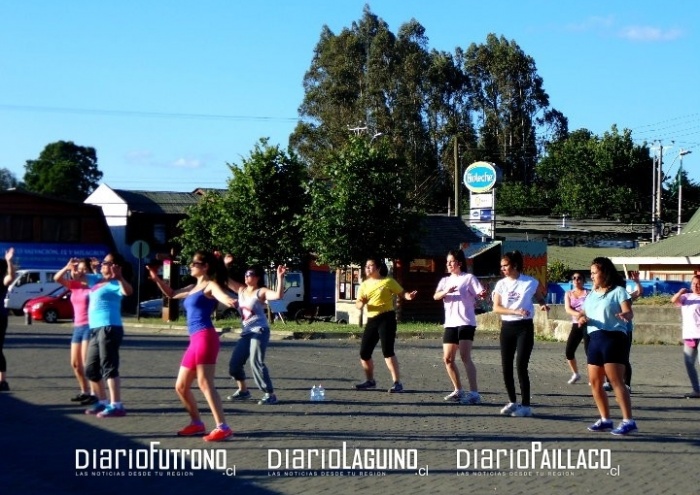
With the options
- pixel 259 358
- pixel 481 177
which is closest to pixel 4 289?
pixel 259 358

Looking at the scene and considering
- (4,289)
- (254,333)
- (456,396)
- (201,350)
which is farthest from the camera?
(4,289)

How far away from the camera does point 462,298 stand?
13117 mm

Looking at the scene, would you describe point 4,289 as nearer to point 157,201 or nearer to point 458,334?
point 458,334

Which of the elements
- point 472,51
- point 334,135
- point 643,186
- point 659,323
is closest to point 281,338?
point 659,323

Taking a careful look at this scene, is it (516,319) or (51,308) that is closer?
(516,319)

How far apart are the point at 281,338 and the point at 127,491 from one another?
20.7 metres

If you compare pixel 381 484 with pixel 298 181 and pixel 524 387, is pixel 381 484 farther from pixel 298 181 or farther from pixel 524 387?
pixel 298 181

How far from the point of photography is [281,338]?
28.8 metres

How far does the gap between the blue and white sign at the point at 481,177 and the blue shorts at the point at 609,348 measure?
34.6 meters

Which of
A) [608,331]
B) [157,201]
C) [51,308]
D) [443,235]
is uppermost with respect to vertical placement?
[157,201]

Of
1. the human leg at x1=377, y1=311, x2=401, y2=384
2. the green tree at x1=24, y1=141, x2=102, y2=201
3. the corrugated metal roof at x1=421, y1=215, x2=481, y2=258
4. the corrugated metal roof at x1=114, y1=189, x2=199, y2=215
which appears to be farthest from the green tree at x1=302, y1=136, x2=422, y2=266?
the green tree at x1=24, y1=141, x2=102, y2=201

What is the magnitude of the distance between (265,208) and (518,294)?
26646 mm

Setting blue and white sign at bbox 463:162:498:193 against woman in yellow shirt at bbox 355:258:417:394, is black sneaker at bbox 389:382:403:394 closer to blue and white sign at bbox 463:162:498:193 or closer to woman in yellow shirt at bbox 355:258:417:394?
woman in yellow shirt at bbox 355:258:417:394

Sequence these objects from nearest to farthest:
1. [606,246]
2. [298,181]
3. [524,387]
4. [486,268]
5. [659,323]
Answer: [524,387] < [659,323] < [298,181] < [486,268] < [606,246]
